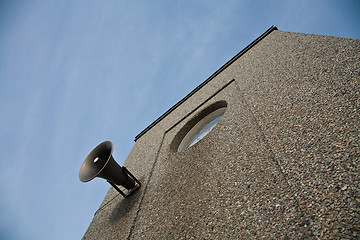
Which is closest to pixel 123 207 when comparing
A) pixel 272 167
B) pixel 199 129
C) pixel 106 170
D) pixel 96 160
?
pixel 106 170

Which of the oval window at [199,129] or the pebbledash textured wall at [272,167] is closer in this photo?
the pebbledash textured wall at [272,167]

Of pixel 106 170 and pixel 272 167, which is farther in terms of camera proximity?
pixel 106 170

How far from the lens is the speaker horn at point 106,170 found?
2621mm

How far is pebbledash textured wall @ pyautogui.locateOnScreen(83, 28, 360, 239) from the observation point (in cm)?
113

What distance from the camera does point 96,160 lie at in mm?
2883

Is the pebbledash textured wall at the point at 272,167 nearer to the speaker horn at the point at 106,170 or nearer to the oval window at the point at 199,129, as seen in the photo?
the speaker horn at the point at 106,170

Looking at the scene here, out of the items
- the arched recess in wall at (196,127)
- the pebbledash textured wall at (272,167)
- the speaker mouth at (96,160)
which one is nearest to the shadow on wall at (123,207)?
the pebbledash textured wall at (272,167)

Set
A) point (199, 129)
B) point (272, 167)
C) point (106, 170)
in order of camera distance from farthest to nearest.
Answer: point (199, 129) → point (106, 170) → point (272, 167)

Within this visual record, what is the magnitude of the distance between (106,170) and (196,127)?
1840 mm

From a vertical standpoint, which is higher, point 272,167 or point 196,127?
point 196,127

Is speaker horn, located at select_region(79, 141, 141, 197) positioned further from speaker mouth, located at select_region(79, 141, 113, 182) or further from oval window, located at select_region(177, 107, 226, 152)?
oval window, located at select_region(177, 107, 226, 152)

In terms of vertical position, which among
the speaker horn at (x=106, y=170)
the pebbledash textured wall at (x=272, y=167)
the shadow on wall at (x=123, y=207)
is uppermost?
the speaker horn at (x=106, y=170)

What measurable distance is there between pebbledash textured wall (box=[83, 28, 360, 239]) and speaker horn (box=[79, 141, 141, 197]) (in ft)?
0.73

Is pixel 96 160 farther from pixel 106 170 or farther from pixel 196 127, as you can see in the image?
pixel 196 127
